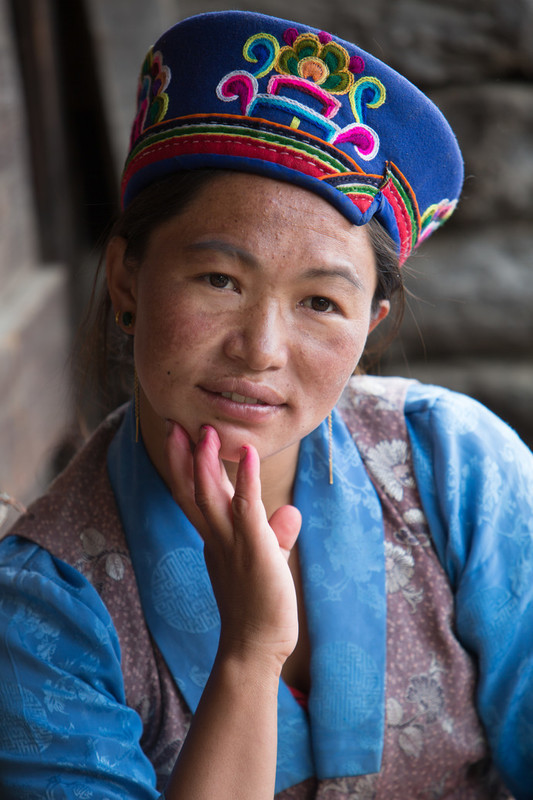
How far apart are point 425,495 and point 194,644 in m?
0.49

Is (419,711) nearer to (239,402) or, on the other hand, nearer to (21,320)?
(239,402)

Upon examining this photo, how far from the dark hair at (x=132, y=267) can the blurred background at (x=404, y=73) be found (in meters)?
1.43

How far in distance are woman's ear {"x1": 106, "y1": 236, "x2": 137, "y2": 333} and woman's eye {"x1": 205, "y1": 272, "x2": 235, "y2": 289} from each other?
0.20 metres

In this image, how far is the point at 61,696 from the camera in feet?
4.29

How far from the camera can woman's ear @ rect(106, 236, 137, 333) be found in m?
1.44

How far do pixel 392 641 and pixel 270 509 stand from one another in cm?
32

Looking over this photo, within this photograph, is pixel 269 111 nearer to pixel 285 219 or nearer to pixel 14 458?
pixel 285 219

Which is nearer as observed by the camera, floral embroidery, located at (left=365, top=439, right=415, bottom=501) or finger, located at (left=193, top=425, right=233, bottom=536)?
finger, located at (left=193, top=425, right=233, bottom=536)

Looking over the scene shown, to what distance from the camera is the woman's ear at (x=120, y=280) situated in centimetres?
144

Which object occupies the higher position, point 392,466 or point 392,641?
point 392,466

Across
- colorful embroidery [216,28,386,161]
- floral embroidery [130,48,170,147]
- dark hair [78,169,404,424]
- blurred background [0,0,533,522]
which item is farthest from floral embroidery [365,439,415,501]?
blurred background [0,0,533,522]

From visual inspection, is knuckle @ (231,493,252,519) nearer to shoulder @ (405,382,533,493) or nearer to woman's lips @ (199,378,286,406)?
woman's lips @ (199,378,286,406)

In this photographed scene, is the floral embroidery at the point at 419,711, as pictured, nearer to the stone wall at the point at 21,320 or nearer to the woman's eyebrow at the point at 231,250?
the woman's eyebrow at the point at 231,250

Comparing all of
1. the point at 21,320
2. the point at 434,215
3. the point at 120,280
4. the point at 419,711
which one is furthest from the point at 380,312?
the point at 21,320
